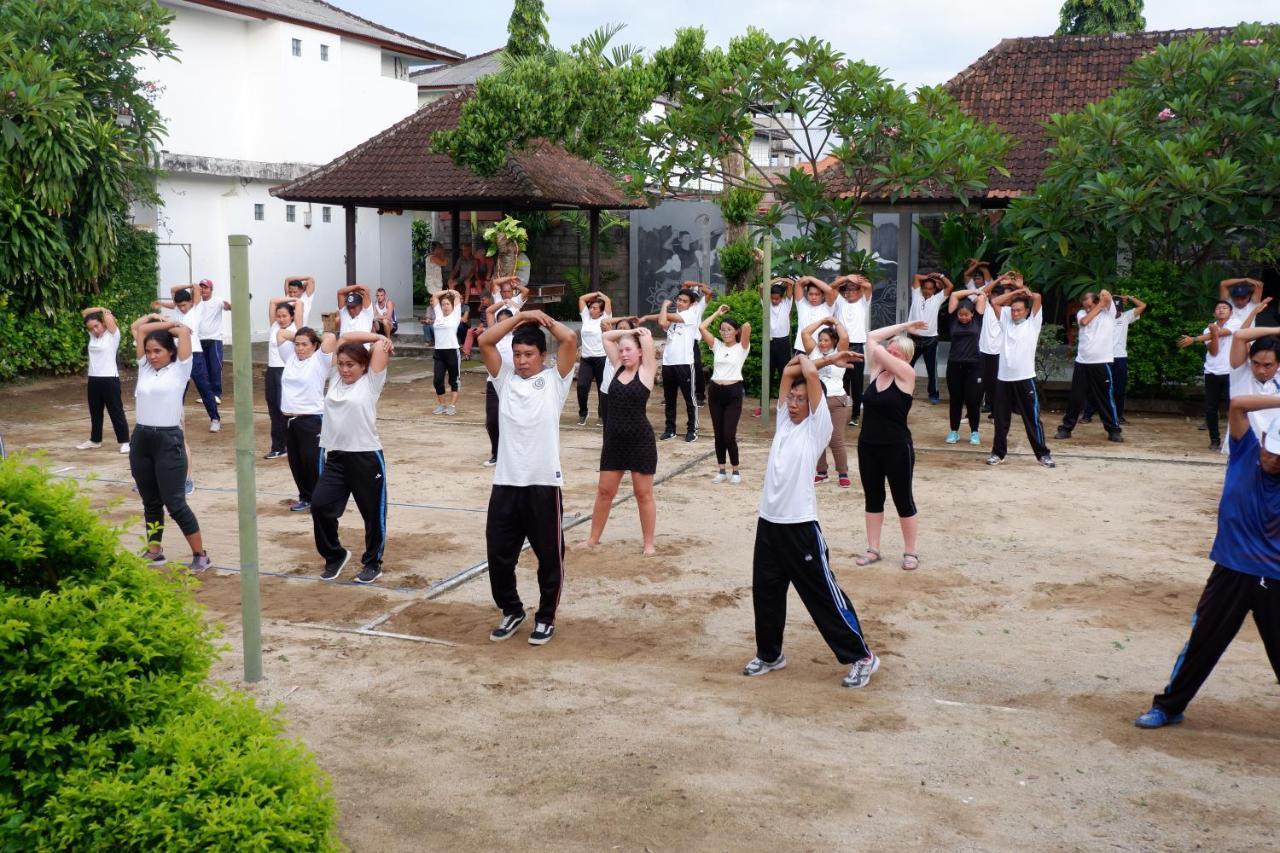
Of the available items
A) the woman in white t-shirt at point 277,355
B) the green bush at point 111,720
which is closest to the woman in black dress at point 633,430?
the woman in white t-shirt at point 277,355

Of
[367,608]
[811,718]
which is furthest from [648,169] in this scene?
[811,718]

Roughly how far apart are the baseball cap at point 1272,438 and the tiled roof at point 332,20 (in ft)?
70.5

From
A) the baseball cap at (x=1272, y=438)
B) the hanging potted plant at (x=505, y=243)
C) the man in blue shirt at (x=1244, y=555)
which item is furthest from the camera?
the hanging potted plant at (x=505, y=243)

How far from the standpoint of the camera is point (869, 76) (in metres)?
16.2

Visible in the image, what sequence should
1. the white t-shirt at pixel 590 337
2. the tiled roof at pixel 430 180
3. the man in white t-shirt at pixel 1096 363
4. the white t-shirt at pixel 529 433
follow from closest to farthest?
the white t-shirt at pixel 529 433, the man in white t-shirt at pixel 1096 363, the white t-shirt at pixel 590 337, the tiled roof at pixel 430 180

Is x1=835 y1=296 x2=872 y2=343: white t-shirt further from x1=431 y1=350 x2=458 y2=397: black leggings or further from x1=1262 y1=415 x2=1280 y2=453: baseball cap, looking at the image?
x1=1262 y1=415 x2=1280 y2=453: baseball cap

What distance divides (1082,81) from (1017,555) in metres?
13.4

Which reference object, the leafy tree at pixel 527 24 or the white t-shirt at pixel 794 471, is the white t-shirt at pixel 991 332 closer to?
the white t-shirt at pixel 794 471

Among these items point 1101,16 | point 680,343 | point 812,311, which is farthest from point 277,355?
point 1101,16

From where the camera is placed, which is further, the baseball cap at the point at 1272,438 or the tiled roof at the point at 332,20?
the tiled roof at the point at 332,20

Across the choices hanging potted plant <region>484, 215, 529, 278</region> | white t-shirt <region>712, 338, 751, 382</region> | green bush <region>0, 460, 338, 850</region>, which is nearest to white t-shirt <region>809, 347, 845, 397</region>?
white t-shirt <region>712, 338, 751, 382</region>

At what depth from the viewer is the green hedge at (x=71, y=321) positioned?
18688 mm

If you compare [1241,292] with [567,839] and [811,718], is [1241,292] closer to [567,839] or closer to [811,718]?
[811,718]

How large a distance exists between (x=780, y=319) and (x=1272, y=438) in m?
10.8
